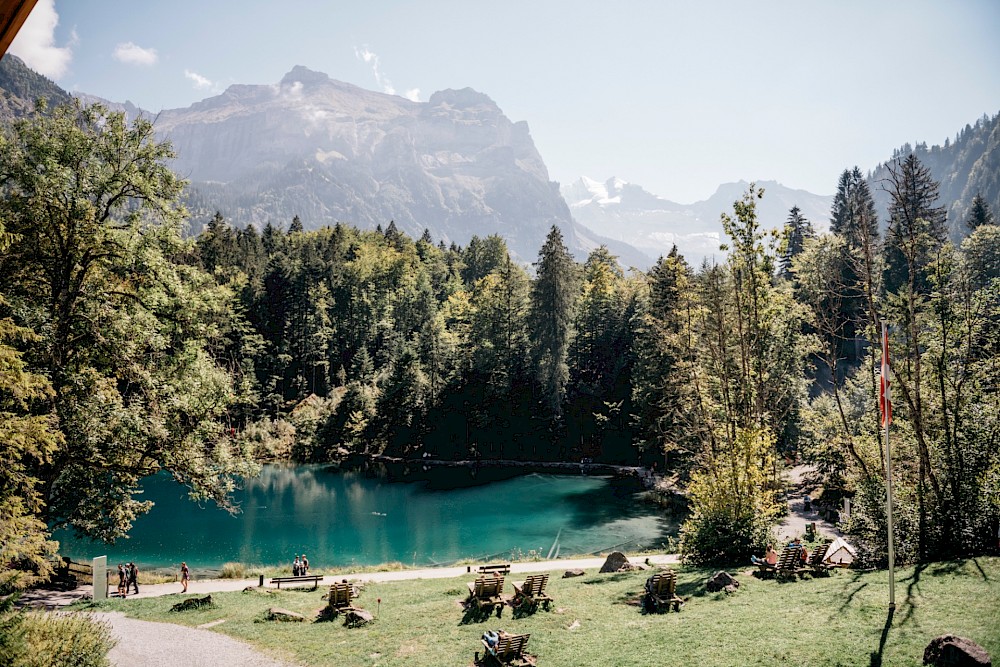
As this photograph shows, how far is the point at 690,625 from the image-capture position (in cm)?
1253

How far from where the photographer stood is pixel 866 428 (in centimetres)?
2206

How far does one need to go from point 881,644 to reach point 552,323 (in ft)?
159

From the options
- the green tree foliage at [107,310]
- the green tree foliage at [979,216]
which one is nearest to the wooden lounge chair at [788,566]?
the green tree foliage at [107,310]

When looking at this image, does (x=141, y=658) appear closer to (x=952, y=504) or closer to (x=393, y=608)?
(x=393, y=608)

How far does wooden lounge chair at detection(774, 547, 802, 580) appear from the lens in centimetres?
1589

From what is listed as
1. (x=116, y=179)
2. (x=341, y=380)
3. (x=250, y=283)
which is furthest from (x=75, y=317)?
(x=250, y=283)

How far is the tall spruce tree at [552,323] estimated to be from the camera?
57250 mm

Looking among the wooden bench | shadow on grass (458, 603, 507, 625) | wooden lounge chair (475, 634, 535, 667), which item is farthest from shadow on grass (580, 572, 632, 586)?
the wooden bench

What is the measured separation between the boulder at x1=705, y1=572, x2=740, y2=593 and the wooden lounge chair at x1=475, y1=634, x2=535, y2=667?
6.12m

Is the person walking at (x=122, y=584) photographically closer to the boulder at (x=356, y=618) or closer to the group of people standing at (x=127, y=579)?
the group of people standing at (x=127, y=579)

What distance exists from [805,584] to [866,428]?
9770 millimetres

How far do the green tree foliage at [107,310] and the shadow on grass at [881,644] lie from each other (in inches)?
649

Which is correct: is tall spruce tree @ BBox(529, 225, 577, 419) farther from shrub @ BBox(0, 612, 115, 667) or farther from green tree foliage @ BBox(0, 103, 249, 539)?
shrub @ BBox(0, 612, 115, 667)

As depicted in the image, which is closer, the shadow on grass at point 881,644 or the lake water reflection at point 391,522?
the shadow on grass at point 881,644
